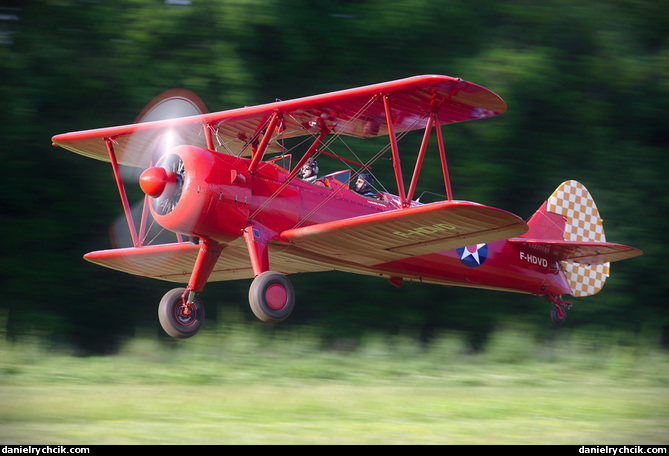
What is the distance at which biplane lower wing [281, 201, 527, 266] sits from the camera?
5.73m

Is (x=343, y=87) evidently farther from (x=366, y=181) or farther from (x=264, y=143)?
(x=264, y=143)

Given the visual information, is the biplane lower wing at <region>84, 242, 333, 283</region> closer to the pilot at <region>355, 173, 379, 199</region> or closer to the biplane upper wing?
the pilot at <region>355, 173, 379, 199</region>

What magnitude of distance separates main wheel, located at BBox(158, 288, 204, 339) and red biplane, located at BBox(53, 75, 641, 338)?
11 millimetres

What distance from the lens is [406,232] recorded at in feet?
20.8

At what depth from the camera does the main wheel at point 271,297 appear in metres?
6.09

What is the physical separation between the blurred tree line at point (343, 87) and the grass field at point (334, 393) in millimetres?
775

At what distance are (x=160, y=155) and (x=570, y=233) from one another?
5405 mm

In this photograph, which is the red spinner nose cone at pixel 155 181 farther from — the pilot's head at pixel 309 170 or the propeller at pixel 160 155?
the pilot's head at pixel 309 170

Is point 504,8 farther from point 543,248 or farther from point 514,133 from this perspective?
point 543,248

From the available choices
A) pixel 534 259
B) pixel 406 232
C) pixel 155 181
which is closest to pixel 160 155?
pixel 155 181

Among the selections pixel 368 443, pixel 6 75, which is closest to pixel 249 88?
pixel 6 75

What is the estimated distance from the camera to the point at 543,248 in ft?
28.2

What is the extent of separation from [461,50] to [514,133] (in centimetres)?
151

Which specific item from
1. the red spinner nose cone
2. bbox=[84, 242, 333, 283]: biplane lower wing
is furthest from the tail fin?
the red spinner nose cone
